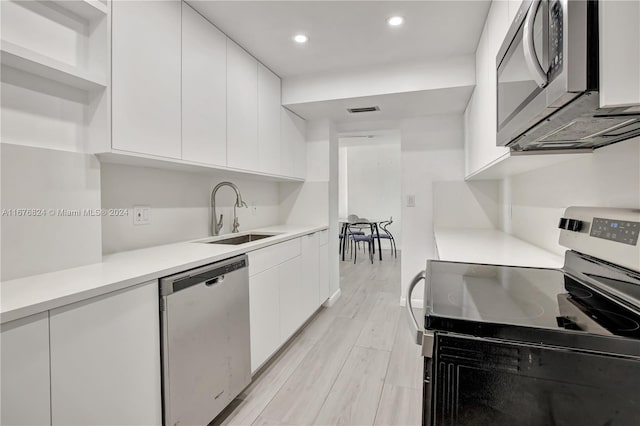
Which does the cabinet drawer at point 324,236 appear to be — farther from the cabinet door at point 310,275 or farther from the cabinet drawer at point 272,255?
the cabinet drawer at point 272,255

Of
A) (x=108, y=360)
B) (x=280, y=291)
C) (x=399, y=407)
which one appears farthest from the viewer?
(x=280, y=291)

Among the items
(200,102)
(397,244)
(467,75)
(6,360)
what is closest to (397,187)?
(397,244)

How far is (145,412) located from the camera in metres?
1.17

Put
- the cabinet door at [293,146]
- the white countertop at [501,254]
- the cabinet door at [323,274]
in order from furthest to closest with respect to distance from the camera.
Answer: the cabinet door at [323,274], the cabinet door at [293,146], the white countertop at [501,254]

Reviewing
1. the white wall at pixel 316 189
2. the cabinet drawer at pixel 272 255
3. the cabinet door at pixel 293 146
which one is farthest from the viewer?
the white wall at pixel 316 189

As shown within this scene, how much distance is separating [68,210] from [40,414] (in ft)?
2.48

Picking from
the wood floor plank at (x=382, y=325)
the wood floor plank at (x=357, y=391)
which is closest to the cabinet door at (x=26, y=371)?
the wood floor plank at (x=357, y=391)

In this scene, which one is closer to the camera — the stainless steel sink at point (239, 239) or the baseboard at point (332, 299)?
the stainless steel sink at point (239, 239)

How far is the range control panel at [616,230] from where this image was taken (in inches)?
31.7

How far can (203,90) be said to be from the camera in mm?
1865

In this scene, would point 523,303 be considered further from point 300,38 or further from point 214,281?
point 300,38

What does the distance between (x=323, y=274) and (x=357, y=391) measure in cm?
140

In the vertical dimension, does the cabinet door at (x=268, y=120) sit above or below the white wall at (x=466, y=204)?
above

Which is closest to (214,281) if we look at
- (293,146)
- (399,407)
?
(399,407)
